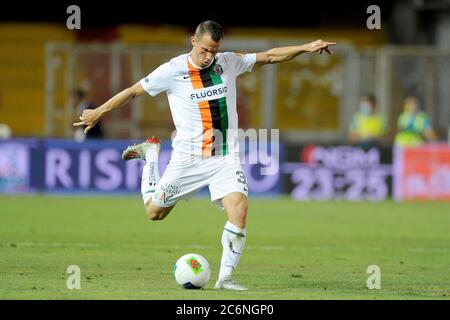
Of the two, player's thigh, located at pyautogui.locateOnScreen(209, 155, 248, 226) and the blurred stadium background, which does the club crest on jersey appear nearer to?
player's thigh, located at pyautogui.locateOnScreen(209, 155, 248, 226)

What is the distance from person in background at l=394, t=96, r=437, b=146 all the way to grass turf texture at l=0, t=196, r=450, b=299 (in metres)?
3.10

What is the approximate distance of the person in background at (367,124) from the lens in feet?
83.4

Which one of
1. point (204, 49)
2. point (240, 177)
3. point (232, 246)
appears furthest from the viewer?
point (240, 177)

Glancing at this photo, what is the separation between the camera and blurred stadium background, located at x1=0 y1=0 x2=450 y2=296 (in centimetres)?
2391

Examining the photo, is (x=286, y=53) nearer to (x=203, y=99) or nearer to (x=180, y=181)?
→ (x=203, y=99)

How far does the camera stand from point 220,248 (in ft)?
48.1

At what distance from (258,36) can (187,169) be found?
72.9 feet

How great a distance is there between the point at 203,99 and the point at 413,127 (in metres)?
16.4

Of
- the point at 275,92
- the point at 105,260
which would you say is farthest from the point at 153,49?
the point at 105,260

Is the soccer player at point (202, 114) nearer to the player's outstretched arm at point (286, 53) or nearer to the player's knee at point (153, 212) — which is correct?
the player's outstretched arm at point (286, 53)

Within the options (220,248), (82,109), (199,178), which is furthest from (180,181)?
(82,109)

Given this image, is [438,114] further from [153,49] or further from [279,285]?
[279,285]

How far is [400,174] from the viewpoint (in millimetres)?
24719

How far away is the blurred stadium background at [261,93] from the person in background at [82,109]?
0.18m
